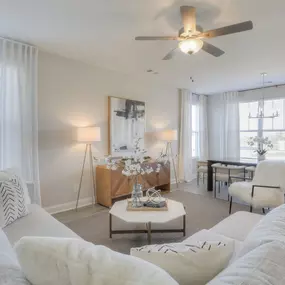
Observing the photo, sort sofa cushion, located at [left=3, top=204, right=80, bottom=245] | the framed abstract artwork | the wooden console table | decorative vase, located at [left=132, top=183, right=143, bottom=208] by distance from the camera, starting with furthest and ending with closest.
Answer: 1. the framed abstract artwork
2. the wooden console table
3. decorative vase, located at [left=132, top=183, right=143, bottom=208]
4. sofa cushion, located at [left=3, top=204, right=80, bottom=245]

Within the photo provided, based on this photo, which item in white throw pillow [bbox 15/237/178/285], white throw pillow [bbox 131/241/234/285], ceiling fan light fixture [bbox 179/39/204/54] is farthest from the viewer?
ceiling fan light fixture [bbox 179/39/204/54]

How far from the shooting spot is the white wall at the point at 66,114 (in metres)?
3.64

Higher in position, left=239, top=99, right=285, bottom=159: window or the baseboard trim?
left=239, top=99, right=285, bottom=159: window

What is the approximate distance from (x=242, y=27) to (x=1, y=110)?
3.14m

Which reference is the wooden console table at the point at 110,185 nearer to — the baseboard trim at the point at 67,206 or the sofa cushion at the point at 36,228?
the baseboard trim at the point at 67,206

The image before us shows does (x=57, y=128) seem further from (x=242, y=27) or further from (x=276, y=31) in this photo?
(x=276, y=31)

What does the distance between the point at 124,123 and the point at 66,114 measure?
1266mm

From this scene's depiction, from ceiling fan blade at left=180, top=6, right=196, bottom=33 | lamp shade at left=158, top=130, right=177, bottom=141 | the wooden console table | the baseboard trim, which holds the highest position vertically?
ceiling fan blade at left=180, top=6, right=196, bottom=33

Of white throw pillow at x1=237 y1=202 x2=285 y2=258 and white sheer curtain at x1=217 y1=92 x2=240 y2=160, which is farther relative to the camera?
white sheer curtain at x1=217 y1=92 x2=240 y2=160

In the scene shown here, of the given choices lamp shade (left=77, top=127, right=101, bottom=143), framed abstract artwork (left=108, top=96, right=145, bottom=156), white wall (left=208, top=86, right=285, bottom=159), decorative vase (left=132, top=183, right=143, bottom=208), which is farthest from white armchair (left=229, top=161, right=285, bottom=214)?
white wall (left=208, top=86, right=285, bottom=159)

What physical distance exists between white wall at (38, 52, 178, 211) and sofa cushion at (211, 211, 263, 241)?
2746 millimetres

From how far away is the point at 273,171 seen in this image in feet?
11.4

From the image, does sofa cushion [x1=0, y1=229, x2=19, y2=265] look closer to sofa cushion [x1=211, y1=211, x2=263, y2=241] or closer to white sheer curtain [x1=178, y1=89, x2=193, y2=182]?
sofa cushion [x1=211, y1=211, x2=263, y2=241]

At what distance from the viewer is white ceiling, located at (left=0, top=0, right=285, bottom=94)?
2330 millimetres
